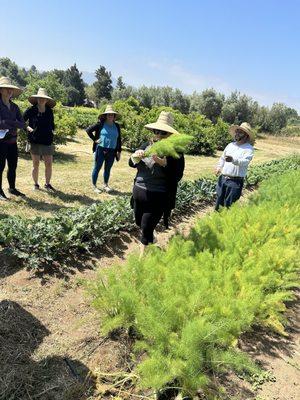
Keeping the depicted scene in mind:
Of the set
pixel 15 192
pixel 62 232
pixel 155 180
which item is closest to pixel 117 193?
pixel 15 192

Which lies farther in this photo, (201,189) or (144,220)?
(201,189)

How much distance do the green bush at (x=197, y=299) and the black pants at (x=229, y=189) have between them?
146 cm

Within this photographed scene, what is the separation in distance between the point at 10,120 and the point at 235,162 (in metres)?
3.86

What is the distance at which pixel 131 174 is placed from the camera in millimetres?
11727

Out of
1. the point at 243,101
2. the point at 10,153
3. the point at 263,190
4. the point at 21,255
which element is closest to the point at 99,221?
the point at 21,255

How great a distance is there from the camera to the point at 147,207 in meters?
4.64

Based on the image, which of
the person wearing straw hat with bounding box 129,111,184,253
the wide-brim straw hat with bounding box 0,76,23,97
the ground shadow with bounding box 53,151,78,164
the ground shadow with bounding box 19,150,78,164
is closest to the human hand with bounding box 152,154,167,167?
the person wearing straw hat with bounding box 129,111,184,253

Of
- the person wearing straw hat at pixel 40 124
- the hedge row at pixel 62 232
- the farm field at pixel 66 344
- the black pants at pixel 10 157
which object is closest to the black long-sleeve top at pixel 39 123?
the person wearing straw hat at pixel 40 124

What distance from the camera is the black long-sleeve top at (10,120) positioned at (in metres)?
6.55

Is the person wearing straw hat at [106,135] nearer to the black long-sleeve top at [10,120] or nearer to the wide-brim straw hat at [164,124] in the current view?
the black long-sleeve top at [10,120]

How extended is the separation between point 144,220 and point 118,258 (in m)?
0.98

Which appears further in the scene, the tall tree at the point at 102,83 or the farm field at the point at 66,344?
the tall tree at the point at 102,83

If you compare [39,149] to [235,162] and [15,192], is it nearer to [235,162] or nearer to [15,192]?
[15,192]

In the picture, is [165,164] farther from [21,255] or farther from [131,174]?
[131,174]
